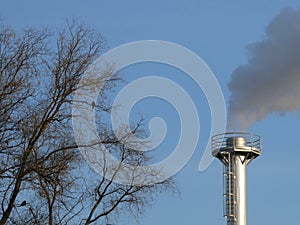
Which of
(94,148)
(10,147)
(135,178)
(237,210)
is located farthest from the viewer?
(237,210)

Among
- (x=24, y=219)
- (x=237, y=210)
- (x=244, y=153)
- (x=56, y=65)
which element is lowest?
(x=24, y=219)

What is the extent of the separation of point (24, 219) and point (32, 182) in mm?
1590

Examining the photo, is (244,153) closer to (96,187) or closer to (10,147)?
(96,187)

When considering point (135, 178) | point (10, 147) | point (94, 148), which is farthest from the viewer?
point (135, 178)

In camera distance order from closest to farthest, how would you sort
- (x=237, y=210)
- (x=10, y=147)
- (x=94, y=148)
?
(x=10, y=147) → (x=94, y=148) → (x=237, y=210)

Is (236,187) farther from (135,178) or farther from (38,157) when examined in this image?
(38,157)

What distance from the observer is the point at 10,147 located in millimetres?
17438

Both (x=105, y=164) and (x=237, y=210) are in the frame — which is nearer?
(x=105, y=164)

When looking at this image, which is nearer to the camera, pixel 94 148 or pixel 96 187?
pixel 94 148

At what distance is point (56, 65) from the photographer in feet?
60.3

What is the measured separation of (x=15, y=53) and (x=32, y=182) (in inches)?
123

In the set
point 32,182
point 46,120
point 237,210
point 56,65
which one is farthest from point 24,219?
point 237,210

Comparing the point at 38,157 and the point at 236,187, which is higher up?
the point at 236,187

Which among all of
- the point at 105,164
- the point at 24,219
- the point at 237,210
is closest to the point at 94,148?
the point at 105,164
